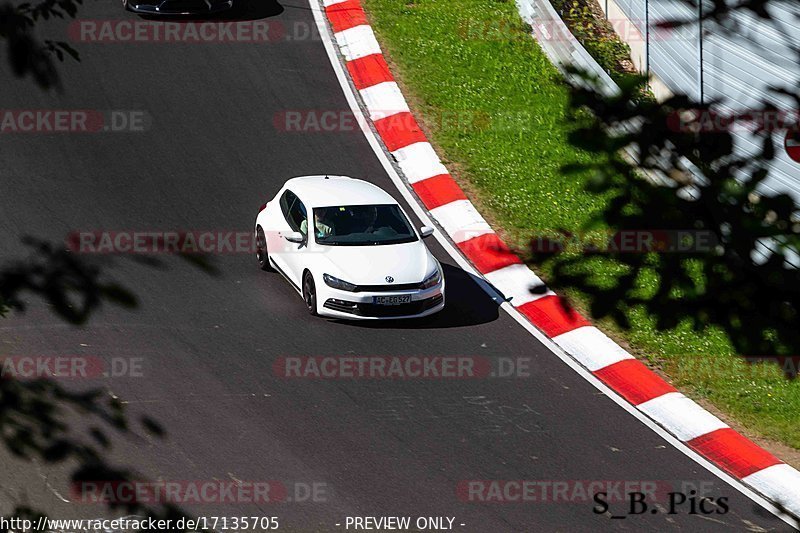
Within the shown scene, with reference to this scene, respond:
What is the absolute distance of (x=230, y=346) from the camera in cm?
1227

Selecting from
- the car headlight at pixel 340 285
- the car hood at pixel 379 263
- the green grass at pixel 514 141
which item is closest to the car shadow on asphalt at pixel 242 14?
the green grass at pixel 514 141

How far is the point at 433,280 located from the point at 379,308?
2.31 ft

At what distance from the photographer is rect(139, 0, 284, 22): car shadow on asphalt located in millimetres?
19203

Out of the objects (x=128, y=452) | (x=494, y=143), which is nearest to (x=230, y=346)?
(x=128, y=452)

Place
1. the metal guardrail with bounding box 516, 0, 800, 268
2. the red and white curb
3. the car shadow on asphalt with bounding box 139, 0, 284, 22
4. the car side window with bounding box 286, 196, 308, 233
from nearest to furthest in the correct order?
the red and white curb
the car side window with bounding box 286, 196, 308, 233
the metal guardrail with bounding box 516, 0, 800, 268
the car shadow on asphalt with bounding box 139, 0, 284, 22

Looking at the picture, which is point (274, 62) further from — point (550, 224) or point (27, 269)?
point (27, 269)

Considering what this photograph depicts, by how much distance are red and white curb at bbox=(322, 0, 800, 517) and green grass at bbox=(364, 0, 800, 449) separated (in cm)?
24

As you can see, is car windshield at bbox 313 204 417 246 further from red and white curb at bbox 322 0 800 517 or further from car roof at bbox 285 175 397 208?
red and white curb at bbox 322 0 800 517

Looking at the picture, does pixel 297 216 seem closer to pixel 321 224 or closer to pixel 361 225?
pixel 321 224

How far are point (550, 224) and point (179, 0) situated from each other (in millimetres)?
7838

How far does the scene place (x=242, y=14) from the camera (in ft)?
63.5

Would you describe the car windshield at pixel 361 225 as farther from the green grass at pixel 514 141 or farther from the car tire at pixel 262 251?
the green grass at pixel 514 141

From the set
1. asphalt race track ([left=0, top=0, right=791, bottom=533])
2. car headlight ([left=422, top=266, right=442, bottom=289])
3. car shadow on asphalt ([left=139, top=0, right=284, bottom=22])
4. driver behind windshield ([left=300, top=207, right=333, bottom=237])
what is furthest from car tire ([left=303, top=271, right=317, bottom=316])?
car shadow on asphalt ([left=139, top=0, right=284, bottom=22])

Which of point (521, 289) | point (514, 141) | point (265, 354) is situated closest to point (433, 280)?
point (521, 289)
